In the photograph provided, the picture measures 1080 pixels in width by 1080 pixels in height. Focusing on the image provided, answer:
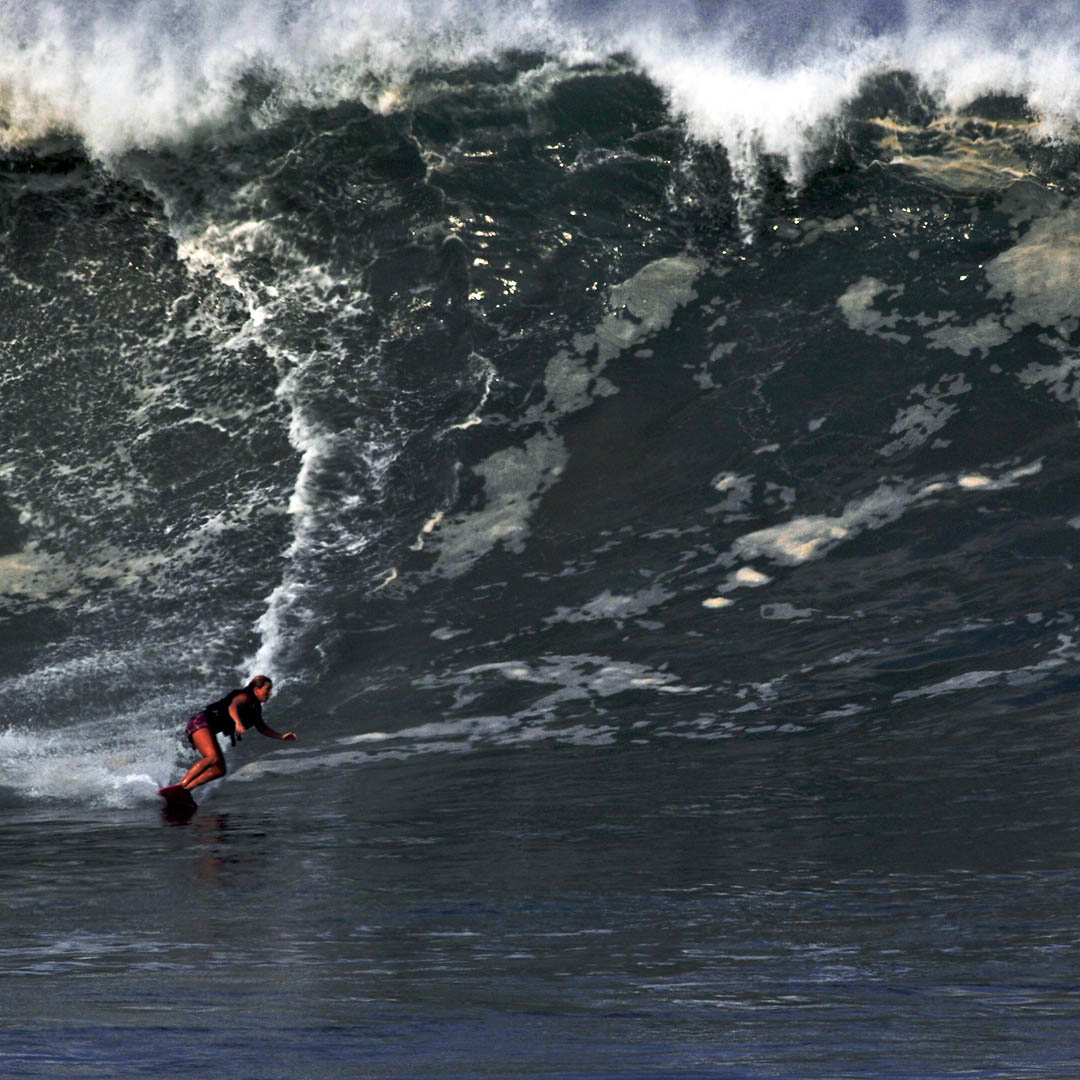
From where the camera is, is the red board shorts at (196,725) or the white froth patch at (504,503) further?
the white froth patch at (504,503)

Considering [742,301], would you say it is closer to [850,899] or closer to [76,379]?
[76,379]

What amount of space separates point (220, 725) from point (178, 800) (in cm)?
72

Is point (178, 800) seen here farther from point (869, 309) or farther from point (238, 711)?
point (869, 309)

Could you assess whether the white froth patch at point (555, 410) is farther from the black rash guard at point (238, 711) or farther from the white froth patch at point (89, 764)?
the white froth patch at point (89, 764)

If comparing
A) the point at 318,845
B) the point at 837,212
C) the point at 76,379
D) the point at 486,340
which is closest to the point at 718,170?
the point at 837,212

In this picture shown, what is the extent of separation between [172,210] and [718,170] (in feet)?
15.9

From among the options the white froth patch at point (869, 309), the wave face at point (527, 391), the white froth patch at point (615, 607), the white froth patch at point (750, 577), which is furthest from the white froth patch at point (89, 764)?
the white froth patch at point (869, 309)

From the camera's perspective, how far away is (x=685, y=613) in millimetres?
9070

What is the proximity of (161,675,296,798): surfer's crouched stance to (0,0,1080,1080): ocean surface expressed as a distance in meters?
0.18

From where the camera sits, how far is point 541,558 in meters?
9.81

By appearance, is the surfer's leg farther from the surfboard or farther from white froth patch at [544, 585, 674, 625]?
white froth patch at [544, 585, 674, 625]

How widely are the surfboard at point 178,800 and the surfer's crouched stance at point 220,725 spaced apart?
0.28 m

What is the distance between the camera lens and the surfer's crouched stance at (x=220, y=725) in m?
7.55

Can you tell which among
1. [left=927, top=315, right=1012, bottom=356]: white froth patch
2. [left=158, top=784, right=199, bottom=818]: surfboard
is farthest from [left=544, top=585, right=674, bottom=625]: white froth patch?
[left=927, top=315, right=1012, bottom=356]: white froth patch
